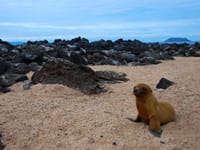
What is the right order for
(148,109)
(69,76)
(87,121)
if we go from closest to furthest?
(148,109) → (87,121) → (69,76)

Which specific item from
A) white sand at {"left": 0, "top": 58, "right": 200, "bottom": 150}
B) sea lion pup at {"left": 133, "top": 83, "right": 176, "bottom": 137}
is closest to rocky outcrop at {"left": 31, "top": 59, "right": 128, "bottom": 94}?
white sand at {"left": 0, "top": 58, "right": 200, "bottom": 150}

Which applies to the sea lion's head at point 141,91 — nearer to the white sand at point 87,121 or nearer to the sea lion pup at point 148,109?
the sea lion pup at point 148,109

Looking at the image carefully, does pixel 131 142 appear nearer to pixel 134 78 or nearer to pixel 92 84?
pixel 92 84

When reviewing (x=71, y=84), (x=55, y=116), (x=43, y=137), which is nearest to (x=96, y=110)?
(x=55, y=116)

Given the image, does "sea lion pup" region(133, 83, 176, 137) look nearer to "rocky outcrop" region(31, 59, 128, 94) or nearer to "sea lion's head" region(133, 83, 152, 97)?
"sea lion's head" region(133, 83, 152, 97)

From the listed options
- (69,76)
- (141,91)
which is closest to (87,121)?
(141,91)

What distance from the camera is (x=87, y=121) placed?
6828mm

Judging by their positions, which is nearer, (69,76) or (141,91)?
(141,91)

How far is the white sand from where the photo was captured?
19.9 feet

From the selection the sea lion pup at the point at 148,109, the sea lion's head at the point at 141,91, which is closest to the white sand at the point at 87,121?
the sea lion pup at the point at 148,109

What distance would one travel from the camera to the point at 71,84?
9.45 meters

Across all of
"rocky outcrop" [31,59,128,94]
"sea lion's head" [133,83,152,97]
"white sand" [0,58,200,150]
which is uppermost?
"sea lion's head" [133,83,152,97]

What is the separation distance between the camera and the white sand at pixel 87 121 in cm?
605

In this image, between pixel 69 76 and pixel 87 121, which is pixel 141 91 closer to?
pixel 87 121
